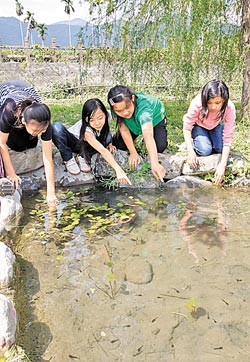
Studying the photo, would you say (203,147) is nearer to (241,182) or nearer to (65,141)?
(241,182)

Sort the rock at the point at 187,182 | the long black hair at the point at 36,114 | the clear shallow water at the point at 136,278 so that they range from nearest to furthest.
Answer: the clear shallow water at the point at 136,278
the long black hair at the point at 36,114
the rock at the point at 187,182

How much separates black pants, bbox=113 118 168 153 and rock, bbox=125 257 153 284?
1.66 meters

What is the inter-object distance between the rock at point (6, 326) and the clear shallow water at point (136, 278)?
11cm

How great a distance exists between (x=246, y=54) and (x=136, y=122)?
231cm

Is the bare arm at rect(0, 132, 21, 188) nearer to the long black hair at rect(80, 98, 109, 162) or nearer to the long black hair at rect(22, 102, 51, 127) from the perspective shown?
the long black hair at rect(22, 102, 51, 127)

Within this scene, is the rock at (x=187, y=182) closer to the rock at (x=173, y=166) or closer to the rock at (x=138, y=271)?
the rock at (x=173, y=166)

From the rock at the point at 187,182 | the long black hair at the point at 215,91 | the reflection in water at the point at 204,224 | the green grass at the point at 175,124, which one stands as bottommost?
the reflection in water at the point at 204,224

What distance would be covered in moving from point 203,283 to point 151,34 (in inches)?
151

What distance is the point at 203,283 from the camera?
2.43 m

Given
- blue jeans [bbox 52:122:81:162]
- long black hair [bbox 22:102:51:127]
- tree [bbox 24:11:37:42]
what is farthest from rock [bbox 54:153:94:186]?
tree [bbox 24:11:37:42]

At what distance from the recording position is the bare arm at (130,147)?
3.85 m

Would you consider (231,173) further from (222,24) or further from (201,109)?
(222,24)

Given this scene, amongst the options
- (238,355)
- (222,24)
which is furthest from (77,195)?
A: (222,24)

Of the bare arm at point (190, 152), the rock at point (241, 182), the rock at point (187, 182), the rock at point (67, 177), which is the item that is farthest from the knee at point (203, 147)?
the rock at point (67, 177)
